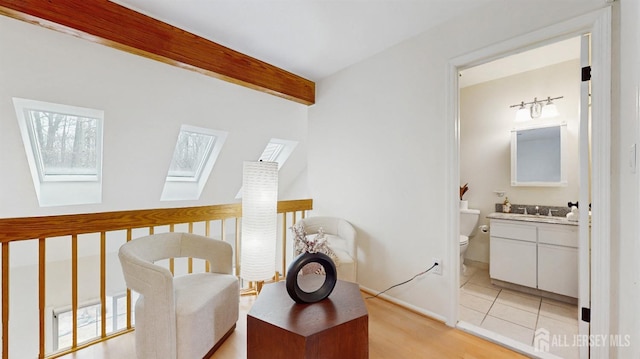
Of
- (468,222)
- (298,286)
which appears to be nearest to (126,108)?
(298,286)

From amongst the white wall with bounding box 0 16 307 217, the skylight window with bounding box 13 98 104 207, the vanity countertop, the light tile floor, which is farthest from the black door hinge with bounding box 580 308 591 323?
the skylight window with bounding box 13 98 104 207

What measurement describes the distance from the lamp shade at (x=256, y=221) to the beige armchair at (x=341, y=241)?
0.53m

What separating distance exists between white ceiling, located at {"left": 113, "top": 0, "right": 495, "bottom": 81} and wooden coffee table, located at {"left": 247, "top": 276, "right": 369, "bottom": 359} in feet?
6.62

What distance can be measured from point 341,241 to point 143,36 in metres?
2.42

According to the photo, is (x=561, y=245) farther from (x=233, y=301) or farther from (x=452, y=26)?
(x=233, y=301)

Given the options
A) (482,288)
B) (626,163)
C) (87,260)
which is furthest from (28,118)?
(482,288)

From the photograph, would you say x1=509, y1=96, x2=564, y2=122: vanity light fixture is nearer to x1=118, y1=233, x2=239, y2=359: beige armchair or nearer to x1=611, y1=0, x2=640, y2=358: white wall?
x1=611, y1=0, x2=640, y2=358: white wall

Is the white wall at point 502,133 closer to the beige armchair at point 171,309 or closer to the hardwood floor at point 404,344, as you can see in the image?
the hardwood floor at point 404,344

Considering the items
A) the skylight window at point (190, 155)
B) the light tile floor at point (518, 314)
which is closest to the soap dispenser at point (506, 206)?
the light tile floor at point (518, 314)

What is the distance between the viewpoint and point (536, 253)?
2.53 m

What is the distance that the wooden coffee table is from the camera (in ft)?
4.00

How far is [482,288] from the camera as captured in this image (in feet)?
9.02

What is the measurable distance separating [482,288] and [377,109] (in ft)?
7.23

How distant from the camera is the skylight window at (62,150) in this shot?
240 cm
